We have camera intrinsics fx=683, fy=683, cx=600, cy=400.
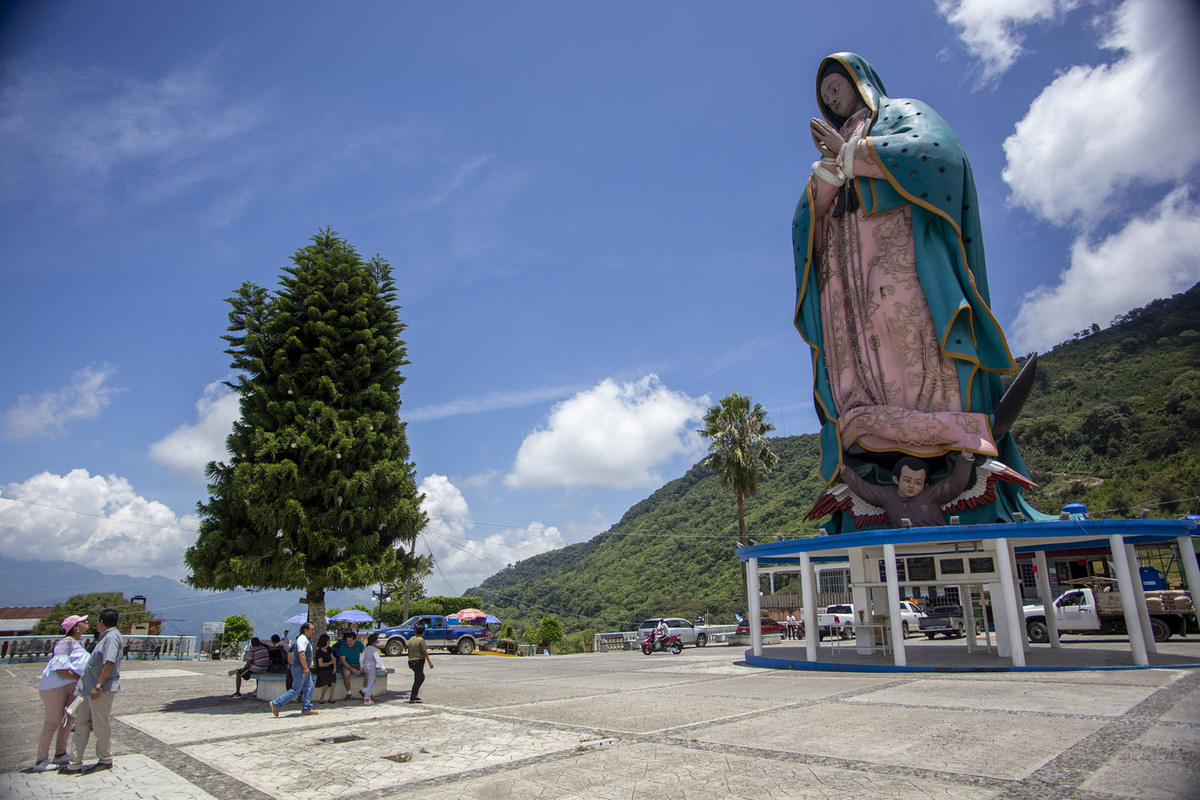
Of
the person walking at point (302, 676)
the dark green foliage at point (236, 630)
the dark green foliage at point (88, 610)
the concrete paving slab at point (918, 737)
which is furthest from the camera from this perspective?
the dark green foliage at point (88, 610)

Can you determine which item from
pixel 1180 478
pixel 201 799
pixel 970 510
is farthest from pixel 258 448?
pixel 1180 478

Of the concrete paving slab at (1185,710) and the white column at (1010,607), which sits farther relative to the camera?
the white column at (1010,607)

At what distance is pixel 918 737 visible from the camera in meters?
8.45

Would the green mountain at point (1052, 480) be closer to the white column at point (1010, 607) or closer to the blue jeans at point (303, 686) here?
the white column at point (1010, 607)

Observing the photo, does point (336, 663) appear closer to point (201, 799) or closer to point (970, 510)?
point (201, 799)

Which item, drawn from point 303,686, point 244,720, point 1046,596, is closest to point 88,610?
point 244,720

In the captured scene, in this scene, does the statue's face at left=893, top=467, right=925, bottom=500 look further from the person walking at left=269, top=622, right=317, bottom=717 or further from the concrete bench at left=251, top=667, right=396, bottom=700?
the person walking at left=269, top=622, right=317, bottom=717

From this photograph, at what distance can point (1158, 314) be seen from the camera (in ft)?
255

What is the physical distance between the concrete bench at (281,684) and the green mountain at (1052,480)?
32863mm

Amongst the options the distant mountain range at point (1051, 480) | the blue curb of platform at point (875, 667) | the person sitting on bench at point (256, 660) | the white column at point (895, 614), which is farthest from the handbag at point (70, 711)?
the distant mountain range at point (1051, 480)

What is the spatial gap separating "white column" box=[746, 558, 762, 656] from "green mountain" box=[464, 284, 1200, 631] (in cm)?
2269

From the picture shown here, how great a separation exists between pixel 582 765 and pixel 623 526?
310 ft

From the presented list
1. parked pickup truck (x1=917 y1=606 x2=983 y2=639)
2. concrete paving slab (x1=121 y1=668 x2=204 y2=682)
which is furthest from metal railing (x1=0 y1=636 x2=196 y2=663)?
parked pickup truck (x1=917 y1=606 x2=983 y2=639)

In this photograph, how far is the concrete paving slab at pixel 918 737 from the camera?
23.3 feet
